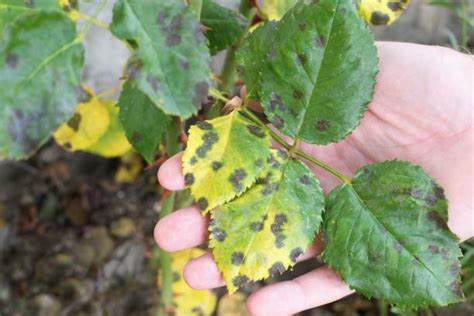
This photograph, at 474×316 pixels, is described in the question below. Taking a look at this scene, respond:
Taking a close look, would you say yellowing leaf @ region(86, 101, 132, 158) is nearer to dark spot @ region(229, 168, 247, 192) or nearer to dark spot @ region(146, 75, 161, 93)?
dark spot @ region(229, 168, 247, 192)

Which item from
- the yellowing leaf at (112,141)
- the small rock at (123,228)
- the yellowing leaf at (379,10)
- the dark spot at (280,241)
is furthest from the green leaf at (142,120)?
the small rock at (123,228)

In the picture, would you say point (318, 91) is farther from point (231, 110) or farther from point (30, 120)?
point (30, 120)

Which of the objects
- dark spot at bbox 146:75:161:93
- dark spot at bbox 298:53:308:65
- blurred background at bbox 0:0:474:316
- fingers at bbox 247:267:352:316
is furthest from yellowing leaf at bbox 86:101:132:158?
dark spot at bbox 146:75:161:93

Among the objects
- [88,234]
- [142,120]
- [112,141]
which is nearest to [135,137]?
[142,120]

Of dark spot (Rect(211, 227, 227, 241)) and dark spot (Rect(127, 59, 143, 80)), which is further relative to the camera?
dark spot (Rect(211, 227, 227, 241))

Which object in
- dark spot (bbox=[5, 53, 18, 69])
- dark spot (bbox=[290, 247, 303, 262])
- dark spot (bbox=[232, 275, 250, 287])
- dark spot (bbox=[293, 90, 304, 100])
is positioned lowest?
dark spot (bbox=[232, 275, 250, 287])

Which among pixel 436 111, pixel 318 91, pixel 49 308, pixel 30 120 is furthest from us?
pixel 49 308

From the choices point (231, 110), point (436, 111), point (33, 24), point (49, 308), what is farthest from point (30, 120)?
point (49, 308)
